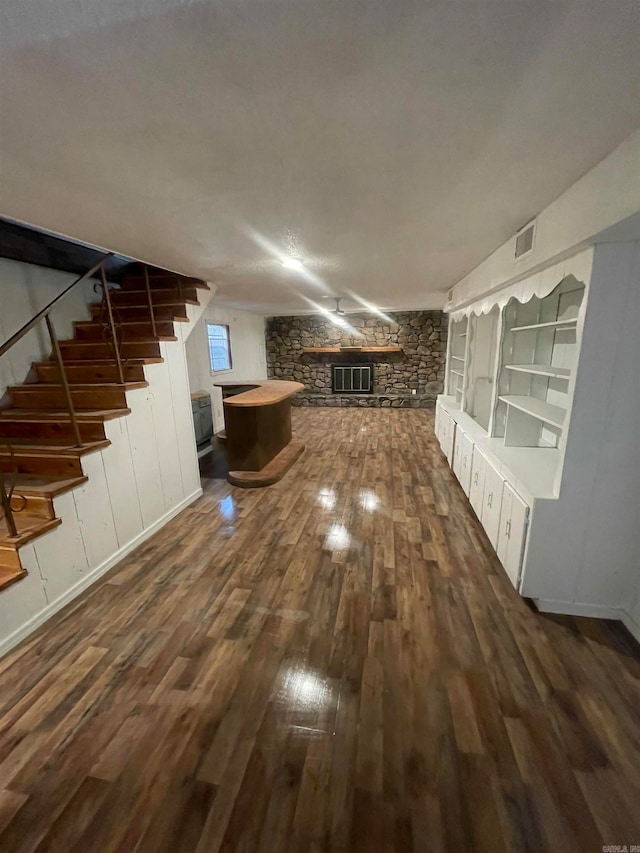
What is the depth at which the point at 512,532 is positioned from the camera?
2.03 m

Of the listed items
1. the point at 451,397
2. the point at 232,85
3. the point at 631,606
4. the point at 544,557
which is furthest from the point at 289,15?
the point at 451,397

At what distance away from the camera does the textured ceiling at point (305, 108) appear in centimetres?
72

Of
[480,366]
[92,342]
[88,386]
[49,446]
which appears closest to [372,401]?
[480,366]

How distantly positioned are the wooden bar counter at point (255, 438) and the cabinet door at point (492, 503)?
2.10 m

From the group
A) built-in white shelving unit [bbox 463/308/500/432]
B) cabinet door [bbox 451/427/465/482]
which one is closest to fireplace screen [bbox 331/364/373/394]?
built-in white shelving unit [bbox 463/308/500/432]

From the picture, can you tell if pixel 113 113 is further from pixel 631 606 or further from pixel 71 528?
pixel 631 606

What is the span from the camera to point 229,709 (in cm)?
141

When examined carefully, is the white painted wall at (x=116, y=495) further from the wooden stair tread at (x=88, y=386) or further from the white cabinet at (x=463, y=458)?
the white cabinet at (x=463, y=458)

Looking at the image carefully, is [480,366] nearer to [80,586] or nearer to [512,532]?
[512,532]

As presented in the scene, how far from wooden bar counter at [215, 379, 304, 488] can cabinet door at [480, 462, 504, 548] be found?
2.10 metres

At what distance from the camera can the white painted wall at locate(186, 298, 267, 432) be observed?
5.29 m

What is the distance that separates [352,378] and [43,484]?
6532 millimetres

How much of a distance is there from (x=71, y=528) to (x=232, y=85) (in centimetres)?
231

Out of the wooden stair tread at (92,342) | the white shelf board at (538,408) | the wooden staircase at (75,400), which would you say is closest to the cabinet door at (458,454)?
the white shelf board at (538,408)
